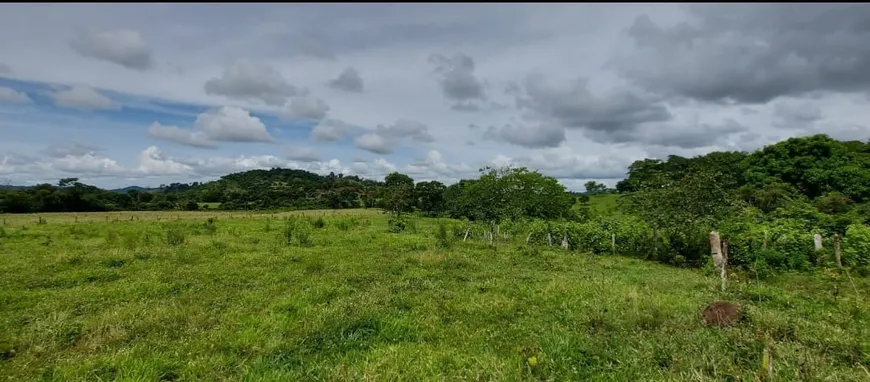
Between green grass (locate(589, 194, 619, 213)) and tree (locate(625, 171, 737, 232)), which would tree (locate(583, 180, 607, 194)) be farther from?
tree (locate(625, 171, 737, 232))

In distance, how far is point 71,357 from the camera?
7.88 m

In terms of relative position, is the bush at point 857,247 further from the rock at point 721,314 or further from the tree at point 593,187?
the tree at point 593,187

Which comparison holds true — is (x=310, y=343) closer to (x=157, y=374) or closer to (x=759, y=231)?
(x=157, y=374)

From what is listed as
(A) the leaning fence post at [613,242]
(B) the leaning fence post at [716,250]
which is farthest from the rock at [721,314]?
(A) the leaning fence post at [613,242]

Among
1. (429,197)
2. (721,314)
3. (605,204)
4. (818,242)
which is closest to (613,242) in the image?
(818,242)

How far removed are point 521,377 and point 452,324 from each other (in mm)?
3228

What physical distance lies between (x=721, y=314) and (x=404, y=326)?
7060 millimetres

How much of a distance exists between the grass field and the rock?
26cm

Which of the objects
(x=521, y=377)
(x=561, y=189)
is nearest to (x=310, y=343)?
(x=521, y=377)

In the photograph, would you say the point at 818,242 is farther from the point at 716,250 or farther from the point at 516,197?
the point at 516,197

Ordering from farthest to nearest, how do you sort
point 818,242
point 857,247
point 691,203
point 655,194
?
point 655,194, point 691,203, point 818,242, point 857,247

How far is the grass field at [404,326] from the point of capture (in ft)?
23.6

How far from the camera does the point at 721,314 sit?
30.2 ft

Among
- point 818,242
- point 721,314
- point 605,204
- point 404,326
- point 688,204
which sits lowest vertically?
point 404,326
